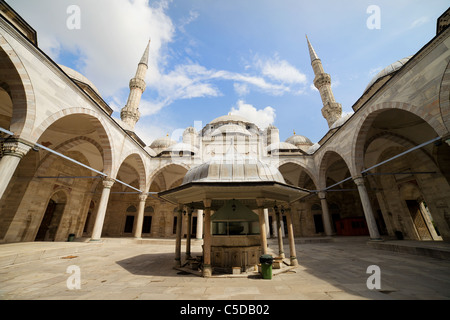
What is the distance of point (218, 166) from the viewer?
233 inches

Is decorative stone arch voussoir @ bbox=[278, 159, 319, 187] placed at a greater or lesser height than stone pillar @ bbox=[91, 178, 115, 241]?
greater

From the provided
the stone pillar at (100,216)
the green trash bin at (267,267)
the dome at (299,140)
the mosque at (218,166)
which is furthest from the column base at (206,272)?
the dome at (299,140)

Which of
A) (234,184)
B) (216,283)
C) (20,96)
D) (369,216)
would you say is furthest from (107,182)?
(369,216)

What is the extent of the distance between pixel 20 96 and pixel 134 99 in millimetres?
16175

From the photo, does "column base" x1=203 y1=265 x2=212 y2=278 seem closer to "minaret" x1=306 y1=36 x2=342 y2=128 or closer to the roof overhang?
the roof overhang

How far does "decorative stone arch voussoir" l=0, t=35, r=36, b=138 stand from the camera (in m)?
6.29

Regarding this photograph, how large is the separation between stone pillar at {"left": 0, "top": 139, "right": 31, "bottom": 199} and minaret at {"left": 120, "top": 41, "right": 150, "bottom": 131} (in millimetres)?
15576

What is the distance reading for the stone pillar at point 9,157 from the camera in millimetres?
5938

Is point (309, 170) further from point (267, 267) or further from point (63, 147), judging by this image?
point (63, 147)

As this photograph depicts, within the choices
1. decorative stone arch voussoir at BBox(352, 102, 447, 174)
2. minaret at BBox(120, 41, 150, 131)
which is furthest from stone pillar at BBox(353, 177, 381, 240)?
minaret at BBox(120, 41, 150, 131)

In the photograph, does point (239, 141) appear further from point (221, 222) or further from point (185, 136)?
point (221, 222)

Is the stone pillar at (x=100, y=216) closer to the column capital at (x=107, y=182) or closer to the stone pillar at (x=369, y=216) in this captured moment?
the column capital at (x=107, y=182)

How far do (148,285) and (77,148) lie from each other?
14307 mm

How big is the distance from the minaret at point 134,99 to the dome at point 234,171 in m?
18.6
